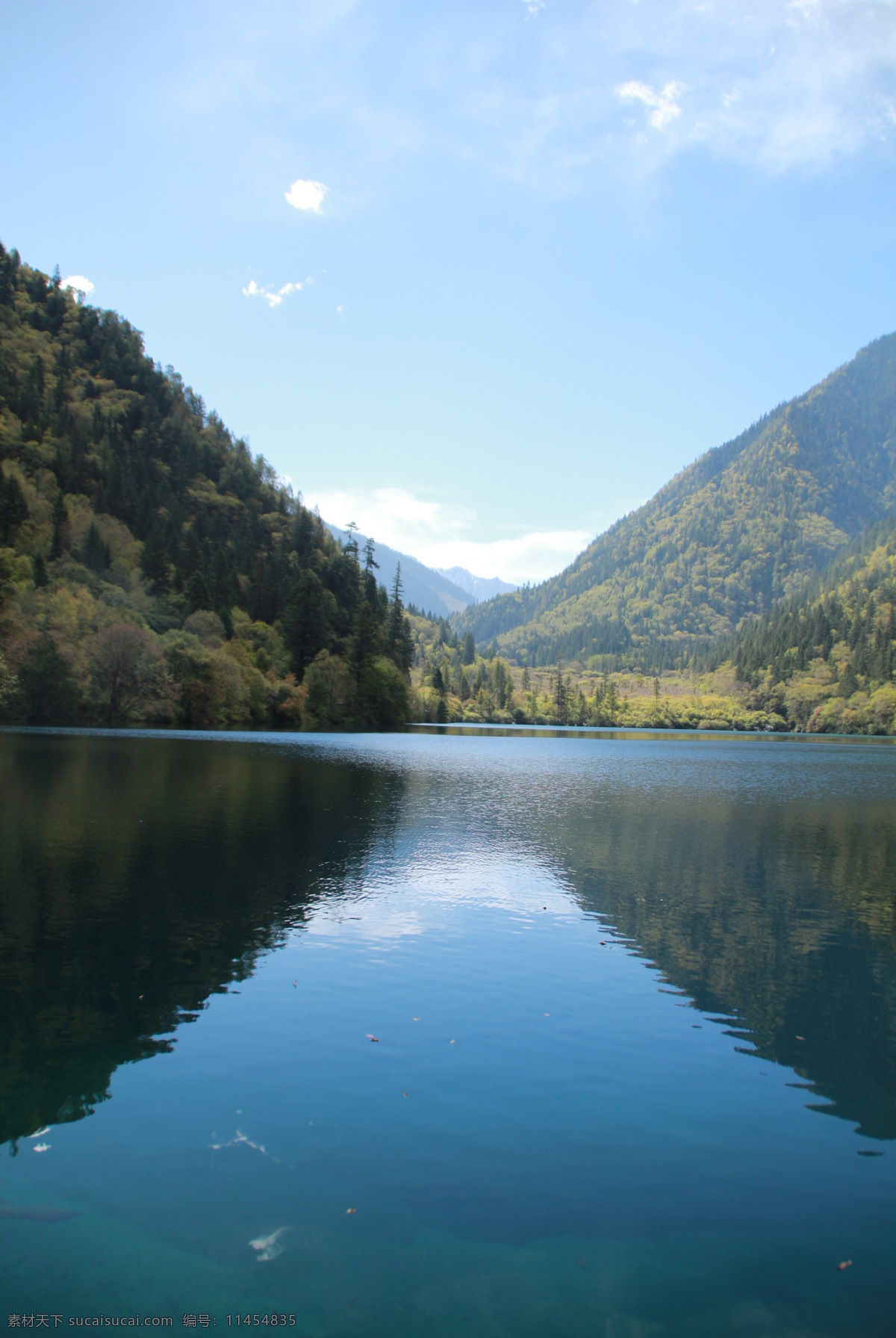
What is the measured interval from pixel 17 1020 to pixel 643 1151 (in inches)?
485

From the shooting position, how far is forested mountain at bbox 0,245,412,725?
370 feet

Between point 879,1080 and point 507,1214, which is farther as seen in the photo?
point 879,1080

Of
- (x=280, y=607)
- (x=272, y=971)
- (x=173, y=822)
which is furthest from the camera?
(x=280, y=607)

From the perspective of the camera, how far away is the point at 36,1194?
9570mm

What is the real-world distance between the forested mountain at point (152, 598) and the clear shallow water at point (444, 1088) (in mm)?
82180

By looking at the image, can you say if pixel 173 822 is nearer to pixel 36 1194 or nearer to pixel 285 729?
pixel 36 1194

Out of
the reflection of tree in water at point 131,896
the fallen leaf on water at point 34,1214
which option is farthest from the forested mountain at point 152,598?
the fallen leaf on water at point 34,1214

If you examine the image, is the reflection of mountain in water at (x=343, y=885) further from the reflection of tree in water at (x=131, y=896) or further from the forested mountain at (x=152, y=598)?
the forested mountain at (x=152, y=598)

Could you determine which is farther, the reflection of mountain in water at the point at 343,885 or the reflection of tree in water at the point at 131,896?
the reflection of mountain in water at the point at 343,885

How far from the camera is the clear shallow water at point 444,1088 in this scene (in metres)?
8.36

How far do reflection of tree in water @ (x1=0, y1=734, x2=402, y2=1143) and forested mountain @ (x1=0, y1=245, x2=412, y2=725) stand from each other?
61260 millimetres

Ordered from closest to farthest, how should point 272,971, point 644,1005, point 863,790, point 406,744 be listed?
point 644,1005 → point 272,971 → point 863,790 → point 406,744

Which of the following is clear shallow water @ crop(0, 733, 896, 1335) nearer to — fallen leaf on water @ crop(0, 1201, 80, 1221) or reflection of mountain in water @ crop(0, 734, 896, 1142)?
fallen leaf on water @ crop(0, 1201, 80, 1221)

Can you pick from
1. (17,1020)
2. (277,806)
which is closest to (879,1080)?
(17,1020)
